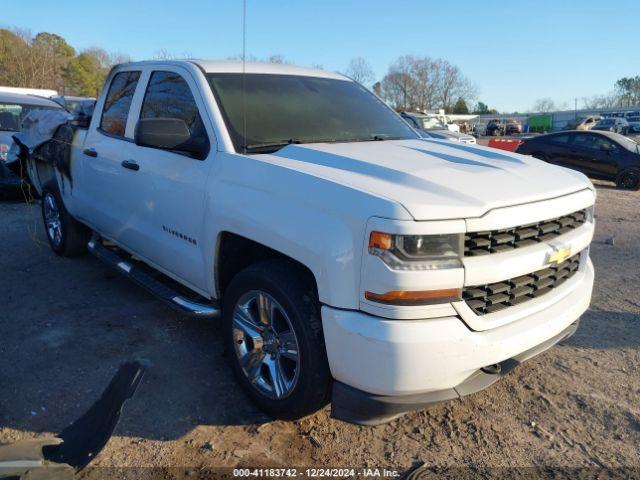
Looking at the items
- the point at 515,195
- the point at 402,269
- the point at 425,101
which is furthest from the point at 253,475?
the point at 425,101

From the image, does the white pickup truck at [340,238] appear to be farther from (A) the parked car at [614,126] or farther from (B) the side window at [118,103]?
(A) the parked car at [614,126]

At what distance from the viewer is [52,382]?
3352 mm

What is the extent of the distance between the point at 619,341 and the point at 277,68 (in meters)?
3.36

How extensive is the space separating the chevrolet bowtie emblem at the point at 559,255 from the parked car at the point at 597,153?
12.6 m

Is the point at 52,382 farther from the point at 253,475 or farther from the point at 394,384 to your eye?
the point at 394,384

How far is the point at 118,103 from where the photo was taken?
4.59 m

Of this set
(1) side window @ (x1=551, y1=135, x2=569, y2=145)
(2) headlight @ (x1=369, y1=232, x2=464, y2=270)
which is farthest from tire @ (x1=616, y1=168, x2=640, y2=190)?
(2) headlight @ (x1=369, y1=232, x2=464, y2=270)

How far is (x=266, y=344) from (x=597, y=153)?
13.8 meters

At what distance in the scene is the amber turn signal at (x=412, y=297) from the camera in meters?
2.24

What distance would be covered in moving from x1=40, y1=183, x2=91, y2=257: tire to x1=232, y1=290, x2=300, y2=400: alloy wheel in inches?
134

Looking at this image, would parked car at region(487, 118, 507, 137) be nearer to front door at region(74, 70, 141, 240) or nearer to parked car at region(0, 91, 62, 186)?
parked car at region(0, 91, 62, 186)

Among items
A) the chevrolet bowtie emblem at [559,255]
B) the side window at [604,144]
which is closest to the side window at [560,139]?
the side window at [604,144]

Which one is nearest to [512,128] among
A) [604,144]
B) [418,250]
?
[604,144]

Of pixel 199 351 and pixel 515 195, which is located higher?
pixel 515 195
